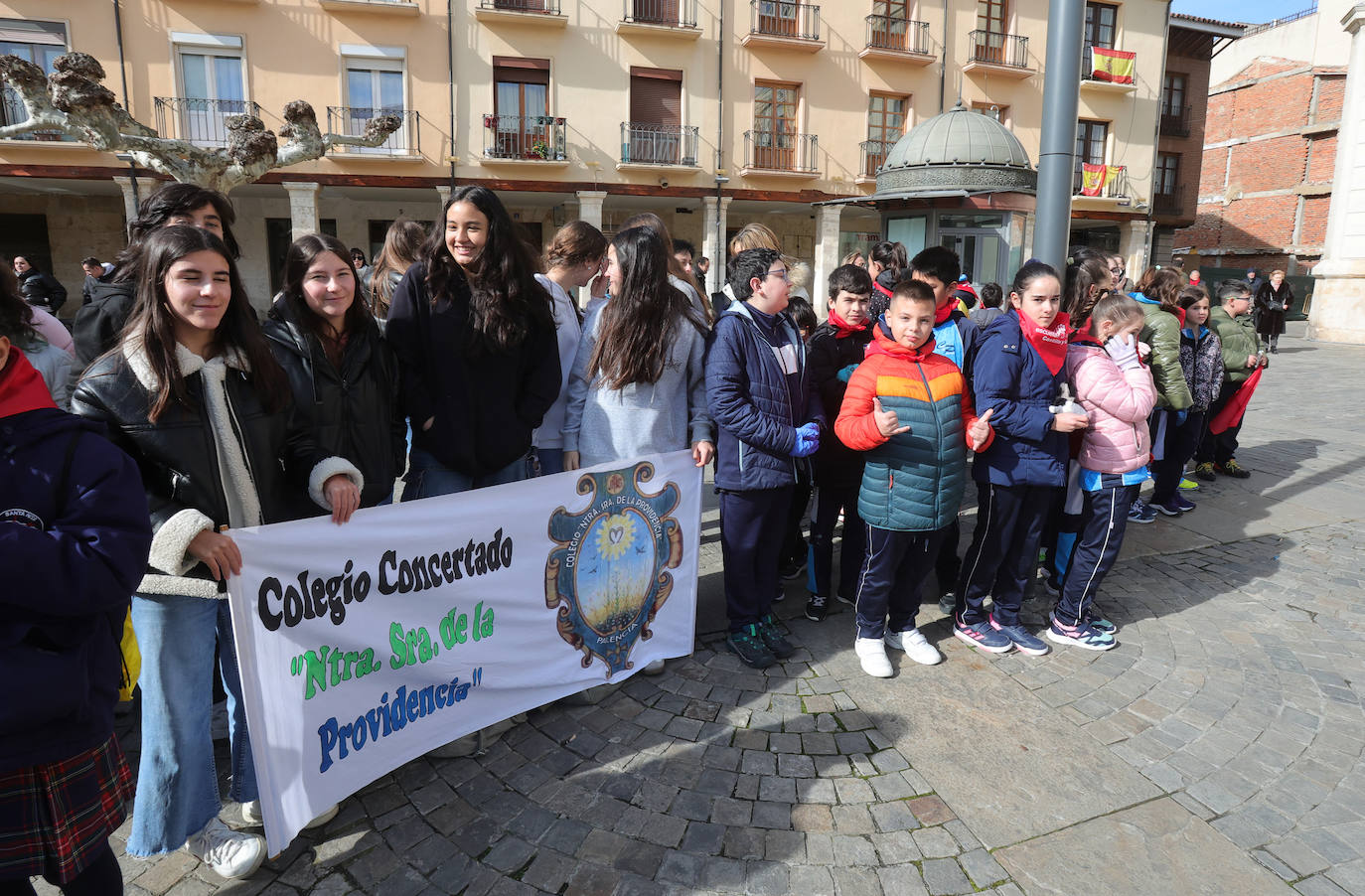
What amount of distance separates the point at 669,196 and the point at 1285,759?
2075 centimetres

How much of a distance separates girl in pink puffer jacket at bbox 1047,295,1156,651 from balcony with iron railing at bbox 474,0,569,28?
64.1 feet

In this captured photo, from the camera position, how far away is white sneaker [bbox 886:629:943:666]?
147 inches

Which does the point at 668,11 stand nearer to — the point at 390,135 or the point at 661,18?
the point at 661,18

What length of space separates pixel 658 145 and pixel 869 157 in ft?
20.7

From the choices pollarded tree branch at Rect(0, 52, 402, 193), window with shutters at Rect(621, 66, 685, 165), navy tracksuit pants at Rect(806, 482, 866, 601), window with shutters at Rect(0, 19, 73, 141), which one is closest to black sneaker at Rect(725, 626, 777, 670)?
navy tracksuit pants at Rect(806, 482, 866, 601)

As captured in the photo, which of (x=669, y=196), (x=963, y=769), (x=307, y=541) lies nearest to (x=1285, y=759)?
(x=963, y=769)

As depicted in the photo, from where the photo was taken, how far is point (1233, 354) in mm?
6465

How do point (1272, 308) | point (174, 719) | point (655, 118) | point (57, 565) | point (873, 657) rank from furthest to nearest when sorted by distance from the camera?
point (655, 118)
point (1272, 308)
point (873, 657)
point (174, 719)
point (57, 565)

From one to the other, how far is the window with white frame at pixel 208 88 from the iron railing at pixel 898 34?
16.7 m

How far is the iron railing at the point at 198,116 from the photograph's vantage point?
18.8 meters

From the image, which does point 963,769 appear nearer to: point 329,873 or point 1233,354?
point 329,873

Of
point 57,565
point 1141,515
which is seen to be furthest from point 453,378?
point 1141,515

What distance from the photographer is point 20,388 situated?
67.5 inches

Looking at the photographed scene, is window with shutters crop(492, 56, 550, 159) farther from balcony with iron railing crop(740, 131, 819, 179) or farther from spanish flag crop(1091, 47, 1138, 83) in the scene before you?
spanish flag crop(1091, 47, 1138, 83)
